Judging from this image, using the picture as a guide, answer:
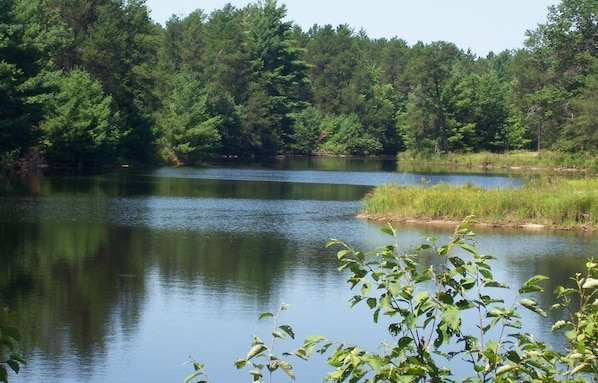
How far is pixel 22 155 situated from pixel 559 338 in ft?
139

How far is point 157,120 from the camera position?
7725cm

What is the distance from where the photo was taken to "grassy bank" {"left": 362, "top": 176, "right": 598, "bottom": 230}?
3388 centimetres

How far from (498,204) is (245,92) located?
207ft

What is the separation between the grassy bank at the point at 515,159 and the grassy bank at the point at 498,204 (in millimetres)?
39753

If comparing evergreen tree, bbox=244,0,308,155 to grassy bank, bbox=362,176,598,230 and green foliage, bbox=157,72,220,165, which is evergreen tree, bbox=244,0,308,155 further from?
grassy bank, bbox=362,176,598,230

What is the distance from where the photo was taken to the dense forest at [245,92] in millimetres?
55528

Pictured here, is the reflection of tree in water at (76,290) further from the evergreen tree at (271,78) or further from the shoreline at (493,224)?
the evergreen tree at (271,78)

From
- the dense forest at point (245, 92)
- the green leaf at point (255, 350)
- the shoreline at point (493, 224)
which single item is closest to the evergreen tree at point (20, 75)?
the dense forest at point (245, 92)

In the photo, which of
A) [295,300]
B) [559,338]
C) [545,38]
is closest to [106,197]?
[295,300]

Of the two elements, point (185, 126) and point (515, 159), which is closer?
point (185, 126)

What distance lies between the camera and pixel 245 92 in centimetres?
9600

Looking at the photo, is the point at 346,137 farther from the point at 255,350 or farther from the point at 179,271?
the point at 255,350

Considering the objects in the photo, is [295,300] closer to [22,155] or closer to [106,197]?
[106,197]

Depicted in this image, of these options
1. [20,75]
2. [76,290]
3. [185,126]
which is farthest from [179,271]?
[185,126]
